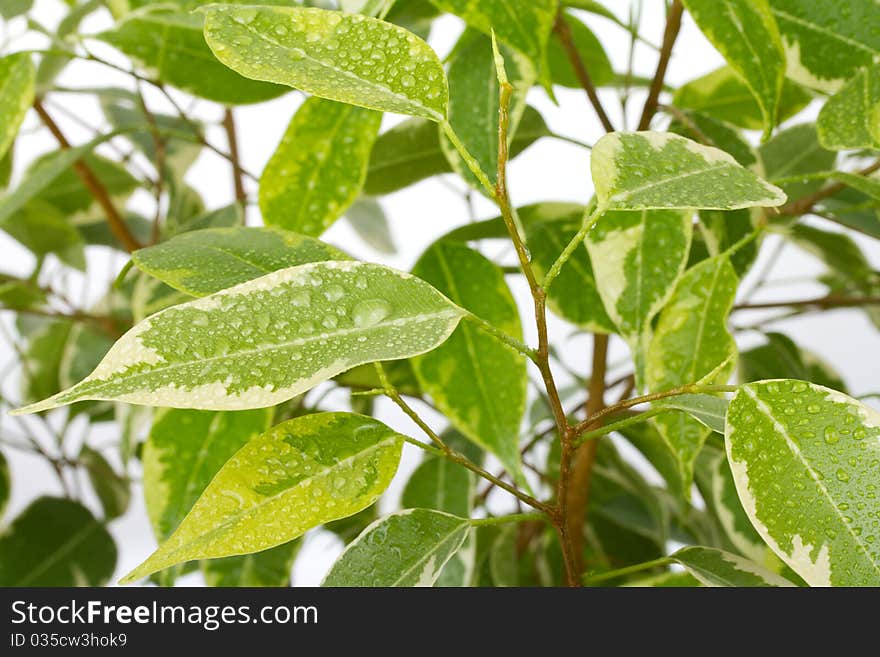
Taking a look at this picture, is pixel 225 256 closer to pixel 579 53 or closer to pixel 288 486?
pixel 288 486

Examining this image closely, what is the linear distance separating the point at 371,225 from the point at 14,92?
1.32ft

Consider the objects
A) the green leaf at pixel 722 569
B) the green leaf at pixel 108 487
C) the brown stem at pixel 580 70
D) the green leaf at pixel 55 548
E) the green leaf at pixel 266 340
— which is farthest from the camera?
the green leaf at pixel 108 487

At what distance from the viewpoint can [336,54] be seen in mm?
291

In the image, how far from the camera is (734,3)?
0.38 m

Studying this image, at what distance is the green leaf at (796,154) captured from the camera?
555 millimetres

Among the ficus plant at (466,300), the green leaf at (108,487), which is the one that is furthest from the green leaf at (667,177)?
the green leaf at (108,487)

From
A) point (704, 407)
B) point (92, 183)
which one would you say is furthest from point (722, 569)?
point (92, 183)

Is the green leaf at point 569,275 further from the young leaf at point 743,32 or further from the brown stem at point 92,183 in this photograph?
the brown stem at point 92,183

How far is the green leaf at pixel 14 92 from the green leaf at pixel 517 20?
0.21m

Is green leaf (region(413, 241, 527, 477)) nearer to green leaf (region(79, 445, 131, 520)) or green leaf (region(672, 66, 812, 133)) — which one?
green leaf (region(672, 66, 812, 133))

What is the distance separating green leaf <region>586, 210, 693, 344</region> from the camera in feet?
1.32
